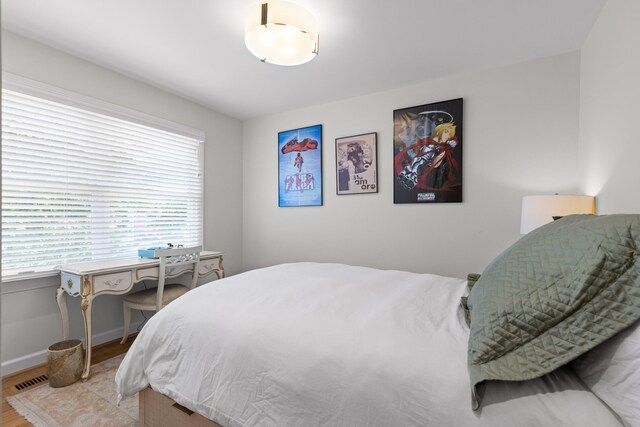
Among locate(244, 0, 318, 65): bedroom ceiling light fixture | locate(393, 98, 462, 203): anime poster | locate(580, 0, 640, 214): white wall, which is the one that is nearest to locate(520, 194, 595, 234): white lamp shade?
locate(580, 0, 640, 214): white wall

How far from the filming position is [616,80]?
196 cm

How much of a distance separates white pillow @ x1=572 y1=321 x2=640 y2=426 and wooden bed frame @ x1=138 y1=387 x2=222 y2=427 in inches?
54.3

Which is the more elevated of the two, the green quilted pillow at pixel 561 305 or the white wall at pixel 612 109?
the white wall at pixel 612 109

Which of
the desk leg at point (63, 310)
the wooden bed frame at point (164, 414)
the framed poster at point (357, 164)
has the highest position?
the framed poster at point (357, 164)

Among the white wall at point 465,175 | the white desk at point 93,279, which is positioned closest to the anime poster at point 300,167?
the white wall at point 465,175

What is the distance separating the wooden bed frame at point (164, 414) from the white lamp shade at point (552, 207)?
2286 millimetres

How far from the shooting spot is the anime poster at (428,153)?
3021mm

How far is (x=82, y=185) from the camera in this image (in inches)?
107

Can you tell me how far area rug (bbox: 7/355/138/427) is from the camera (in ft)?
6.26

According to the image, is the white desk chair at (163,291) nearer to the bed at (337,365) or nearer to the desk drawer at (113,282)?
the desk drawer at (113,282)

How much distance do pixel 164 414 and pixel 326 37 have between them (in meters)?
2.49

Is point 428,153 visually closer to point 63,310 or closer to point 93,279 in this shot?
point 93,279

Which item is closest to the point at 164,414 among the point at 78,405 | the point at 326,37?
the point at 78,405

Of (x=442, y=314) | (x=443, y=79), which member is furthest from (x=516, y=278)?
(x=443, y=79)
